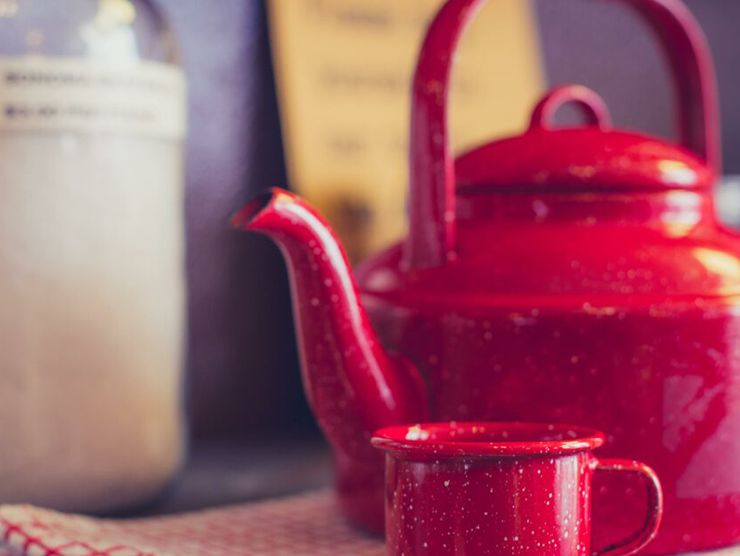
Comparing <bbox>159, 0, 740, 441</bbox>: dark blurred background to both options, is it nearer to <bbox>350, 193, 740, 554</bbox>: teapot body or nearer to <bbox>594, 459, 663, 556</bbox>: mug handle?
<bbox>350, 193, 740, 554</bbox>: teapot body

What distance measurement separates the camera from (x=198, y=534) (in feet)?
2.33

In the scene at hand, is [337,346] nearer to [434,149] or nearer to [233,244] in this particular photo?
[434,149]

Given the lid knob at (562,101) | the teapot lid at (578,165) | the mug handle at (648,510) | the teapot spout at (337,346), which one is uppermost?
the lid knob at (562,101)

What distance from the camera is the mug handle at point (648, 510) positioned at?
1.85 ft

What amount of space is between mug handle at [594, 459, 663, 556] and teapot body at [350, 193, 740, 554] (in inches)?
2.1

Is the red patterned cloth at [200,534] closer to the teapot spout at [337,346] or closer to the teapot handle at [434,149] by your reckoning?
the teapot spout at [337,346]

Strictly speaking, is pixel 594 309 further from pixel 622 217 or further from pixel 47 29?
pixel 47 29

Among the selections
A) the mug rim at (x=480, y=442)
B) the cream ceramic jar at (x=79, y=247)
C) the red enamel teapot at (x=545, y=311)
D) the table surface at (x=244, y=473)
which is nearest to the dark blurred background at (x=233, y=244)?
the table surface at (x=244, y=473)

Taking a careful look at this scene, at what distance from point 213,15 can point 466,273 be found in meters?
0.46

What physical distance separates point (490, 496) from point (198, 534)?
274 mm

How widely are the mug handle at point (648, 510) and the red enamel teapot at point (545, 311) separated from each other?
5 centimetres

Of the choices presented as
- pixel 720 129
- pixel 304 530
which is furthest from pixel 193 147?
pixel 720 129

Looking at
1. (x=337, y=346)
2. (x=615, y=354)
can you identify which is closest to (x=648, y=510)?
(x=615, y=354)

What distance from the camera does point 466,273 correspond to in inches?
25.9
